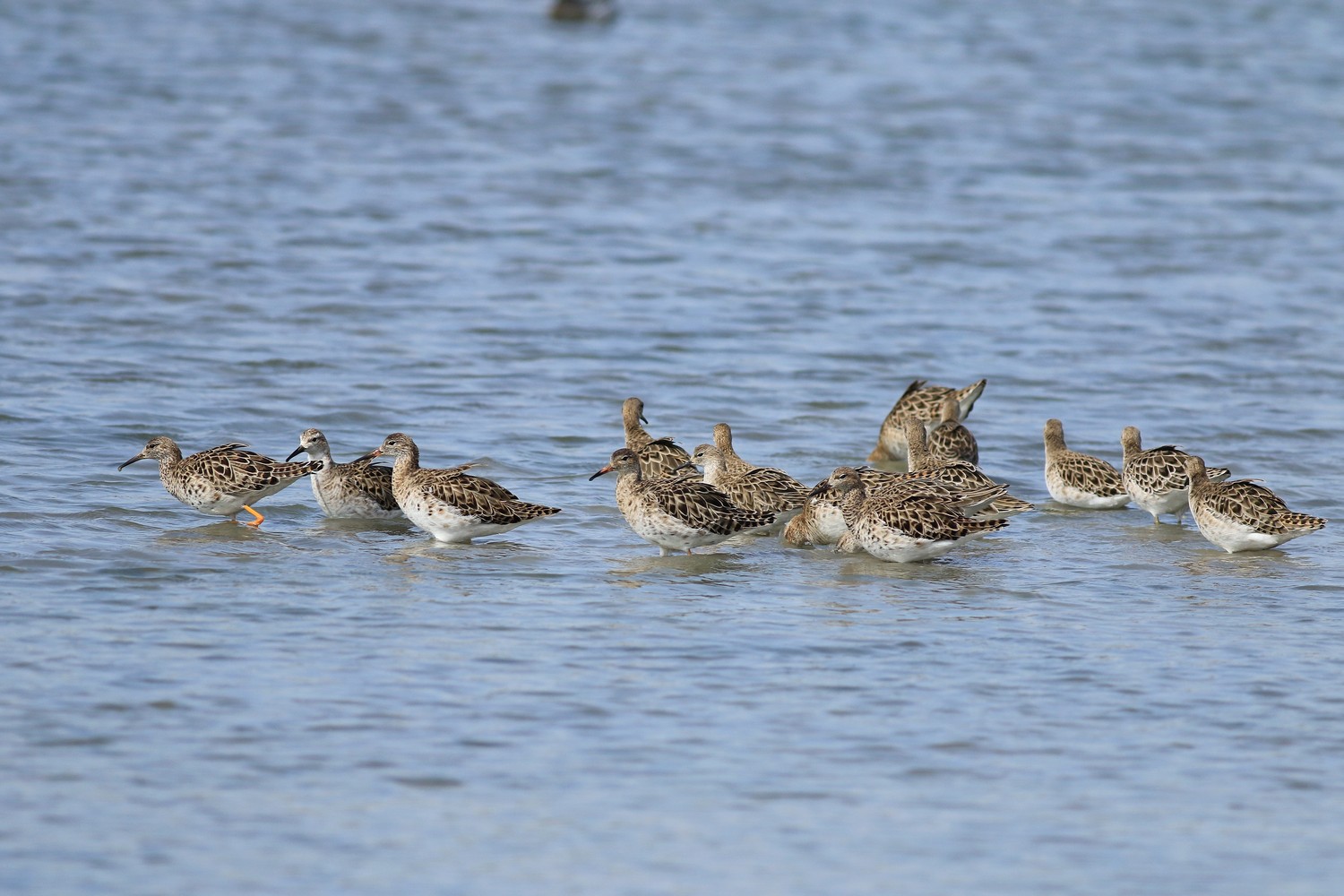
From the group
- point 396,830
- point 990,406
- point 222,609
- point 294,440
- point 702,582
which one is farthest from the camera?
point 990,406

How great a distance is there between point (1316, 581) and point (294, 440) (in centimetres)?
746

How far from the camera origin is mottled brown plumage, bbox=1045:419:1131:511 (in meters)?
13.4

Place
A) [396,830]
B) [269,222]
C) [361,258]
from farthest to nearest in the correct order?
1. [269,222]
2. [361,258]
3. [396,830]

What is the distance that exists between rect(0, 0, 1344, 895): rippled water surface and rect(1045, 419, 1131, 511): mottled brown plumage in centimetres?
25

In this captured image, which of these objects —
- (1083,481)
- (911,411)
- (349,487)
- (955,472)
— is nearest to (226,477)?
(349,487)

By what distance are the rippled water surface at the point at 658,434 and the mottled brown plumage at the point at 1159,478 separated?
0.28 meters

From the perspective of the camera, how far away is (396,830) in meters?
7.36

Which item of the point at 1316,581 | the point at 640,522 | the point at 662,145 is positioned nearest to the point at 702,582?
the point at 640,522

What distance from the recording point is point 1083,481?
526 inches

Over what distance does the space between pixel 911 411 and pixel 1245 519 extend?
3.77 meters

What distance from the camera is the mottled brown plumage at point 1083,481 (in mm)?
13383

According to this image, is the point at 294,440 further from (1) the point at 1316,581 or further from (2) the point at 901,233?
(2) the point at 901,233

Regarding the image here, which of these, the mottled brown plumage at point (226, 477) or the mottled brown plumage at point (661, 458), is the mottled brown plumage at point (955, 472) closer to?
the mottled brown plumage at point (661, 458)

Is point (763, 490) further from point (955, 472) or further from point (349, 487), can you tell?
point (349, 487)
